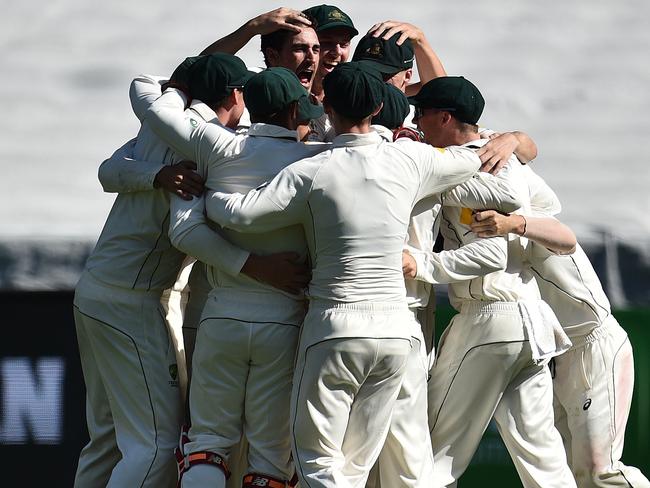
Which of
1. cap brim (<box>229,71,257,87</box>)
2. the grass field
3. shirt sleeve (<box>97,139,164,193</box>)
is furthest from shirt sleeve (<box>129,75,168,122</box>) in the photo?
the grass field

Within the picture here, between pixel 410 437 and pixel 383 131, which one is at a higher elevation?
pixel 383 131

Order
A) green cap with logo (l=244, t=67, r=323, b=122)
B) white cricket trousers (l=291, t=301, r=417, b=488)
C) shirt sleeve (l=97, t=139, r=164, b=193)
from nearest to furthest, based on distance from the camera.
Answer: white cricket trousers (l=291, t=301, r=417, b=488) → green cap with logo (l=244, t=67, r=323, b=122) → shirt sleeve (l=97, t=139, r=164, b=193)

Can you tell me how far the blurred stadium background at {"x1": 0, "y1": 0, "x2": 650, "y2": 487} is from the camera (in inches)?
190

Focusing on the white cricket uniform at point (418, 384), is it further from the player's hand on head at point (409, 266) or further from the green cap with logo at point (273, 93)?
the green cap with logo at point (273, 93)

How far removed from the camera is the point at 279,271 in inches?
140

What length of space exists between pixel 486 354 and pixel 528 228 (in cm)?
38

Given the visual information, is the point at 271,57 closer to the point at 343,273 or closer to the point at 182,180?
the point at 182,180

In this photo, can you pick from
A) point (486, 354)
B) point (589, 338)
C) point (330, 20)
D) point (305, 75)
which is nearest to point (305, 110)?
point (305, 75)

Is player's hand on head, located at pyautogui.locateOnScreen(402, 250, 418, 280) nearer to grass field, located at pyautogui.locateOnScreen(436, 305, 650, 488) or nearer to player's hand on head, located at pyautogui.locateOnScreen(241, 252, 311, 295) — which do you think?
player's hand on head, located at pyautogui.locateOnScreen(241, 252, 311, 295)

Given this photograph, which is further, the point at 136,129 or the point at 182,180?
the point at 136,129

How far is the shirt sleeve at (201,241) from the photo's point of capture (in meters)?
3.58

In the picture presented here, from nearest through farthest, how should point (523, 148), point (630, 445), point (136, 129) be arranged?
point (523, 148) → point (630, 445) → point (136, 129)

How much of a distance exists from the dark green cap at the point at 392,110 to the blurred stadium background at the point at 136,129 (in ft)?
3.97

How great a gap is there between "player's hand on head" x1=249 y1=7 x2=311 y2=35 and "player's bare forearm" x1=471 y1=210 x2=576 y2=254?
0.90 metres
